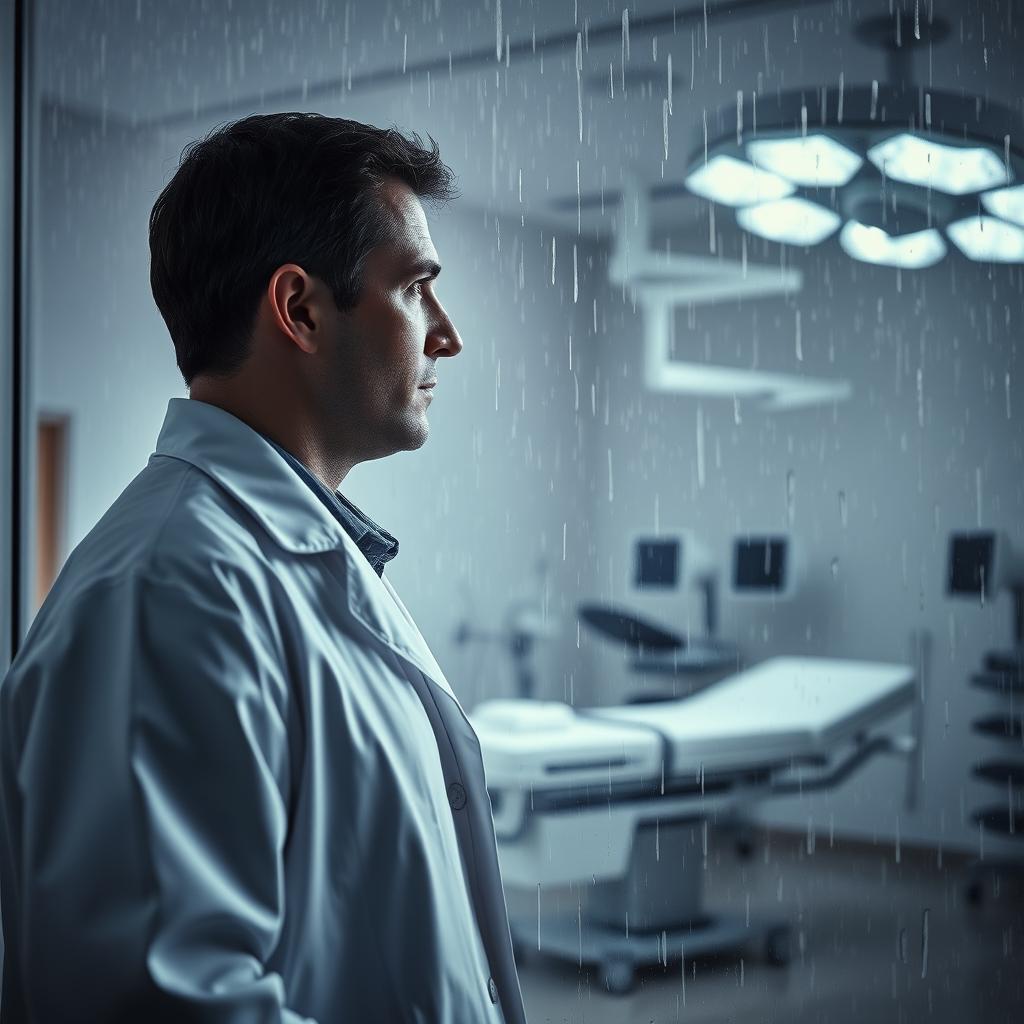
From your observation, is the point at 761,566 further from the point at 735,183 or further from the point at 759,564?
the point at 735,183

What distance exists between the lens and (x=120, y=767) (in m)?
0.73

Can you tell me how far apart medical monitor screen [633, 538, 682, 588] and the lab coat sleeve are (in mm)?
710

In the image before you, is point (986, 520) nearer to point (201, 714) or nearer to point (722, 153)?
point (722, 153)

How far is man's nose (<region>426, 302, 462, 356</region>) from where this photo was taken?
1069mm

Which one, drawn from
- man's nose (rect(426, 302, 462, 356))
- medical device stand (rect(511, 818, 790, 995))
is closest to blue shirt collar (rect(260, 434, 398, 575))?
man's nose (rect(426, 302, 462, 356))

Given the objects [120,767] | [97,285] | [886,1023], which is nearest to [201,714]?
[120,767]

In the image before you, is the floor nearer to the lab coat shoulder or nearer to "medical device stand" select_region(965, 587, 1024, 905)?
"medical device stand" select_region(965, 587, 1024, 905)

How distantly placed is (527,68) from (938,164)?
0.56 m

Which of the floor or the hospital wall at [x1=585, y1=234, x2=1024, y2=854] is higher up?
the hospital wall at [x1=585, y1=234, x2=1024, y2=854]

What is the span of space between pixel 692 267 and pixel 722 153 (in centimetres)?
14

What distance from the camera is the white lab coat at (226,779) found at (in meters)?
0.72

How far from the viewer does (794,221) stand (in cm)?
137

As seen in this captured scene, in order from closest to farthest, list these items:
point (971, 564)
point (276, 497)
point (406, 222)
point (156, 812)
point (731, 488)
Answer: point (156, 812) < point (276, 497) < point (406, 222) < point (971, 564) < point (731, 488)

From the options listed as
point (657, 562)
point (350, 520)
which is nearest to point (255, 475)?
point (350, 520)
